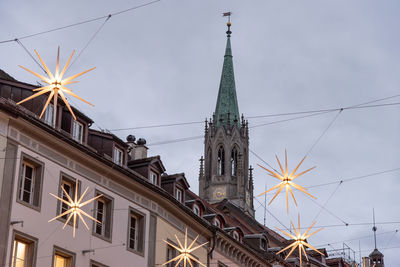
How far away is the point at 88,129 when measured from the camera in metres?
42.0

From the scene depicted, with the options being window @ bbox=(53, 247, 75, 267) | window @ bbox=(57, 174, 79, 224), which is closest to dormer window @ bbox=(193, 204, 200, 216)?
window @ bbox=(57, 174, 79, 224)

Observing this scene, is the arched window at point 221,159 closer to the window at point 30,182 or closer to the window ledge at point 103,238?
the window ledge at point 103,238

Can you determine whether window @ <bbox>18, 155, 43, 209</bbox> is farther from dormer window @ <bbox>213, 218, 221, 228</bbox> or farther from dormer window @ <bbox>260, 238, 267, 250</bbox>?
dormer window @ <bbox>260, 238, 267, 250</bbox>

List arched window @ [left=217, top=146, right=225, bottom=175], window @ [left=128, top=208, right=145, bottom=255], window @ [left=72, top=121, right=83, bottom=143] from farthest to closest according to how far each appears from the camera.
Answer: arched window @ [left=217, top=146, right=225, bottom=175] < window @ [left=128, top=208, right=145, bottom=255] < window @ [left=72, top=121, right=83, bottom=143]

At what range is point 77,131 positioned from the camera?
40.7 meters

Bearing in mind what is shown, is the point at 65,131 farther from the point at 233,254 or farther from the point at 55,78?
the point at 233,254

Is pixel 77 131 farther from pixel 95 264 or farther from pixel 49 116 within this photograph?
pixel 95 264

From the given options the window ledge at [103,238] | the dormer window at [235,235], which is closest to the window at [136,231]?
the window ledge at [103,238]

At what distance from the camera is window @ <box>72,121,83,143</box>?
132 feet

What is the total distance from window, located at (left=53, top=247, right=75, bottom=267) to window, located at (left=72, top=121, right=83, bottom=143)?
215 inches

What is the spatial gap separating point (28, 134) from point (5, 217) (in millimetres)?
4033

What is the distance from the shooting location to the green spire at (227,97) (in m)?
154

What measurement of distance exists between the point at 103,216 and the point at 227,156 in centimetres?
10893

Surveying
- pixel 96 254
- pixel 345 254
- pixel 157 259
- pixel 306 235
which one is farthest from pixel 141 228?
pixel 345 254
